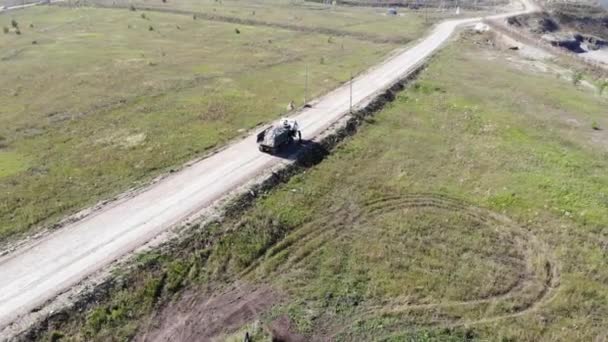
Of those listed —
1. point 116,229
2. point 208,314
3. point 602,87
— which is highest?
point 116,229

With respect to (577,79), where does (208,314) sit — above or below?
below

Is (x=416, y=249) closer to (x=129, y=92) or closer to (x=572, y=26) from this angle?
(x=129, y=92)

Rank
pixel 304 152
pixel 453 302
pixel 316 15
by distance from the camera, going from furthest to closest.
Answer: pixel 316 15 < pixel 304 152 < pixel 453 302

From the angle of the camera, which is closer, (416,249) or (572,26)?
(416,249)

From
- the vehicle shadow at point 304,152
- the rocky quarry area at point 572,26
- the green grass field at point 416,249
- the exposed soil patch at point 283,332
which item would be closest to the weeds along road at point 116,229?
the vehicle shadow at point 304,152

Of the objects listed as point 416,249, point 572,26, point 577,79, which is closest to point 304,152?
point 416,249

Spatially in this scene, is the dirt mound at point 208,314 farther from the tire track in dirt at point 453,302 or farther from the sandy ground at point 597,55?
the sandy ground at point 597,55

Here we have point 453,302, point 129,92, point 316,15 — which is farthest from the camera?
point 316,15
